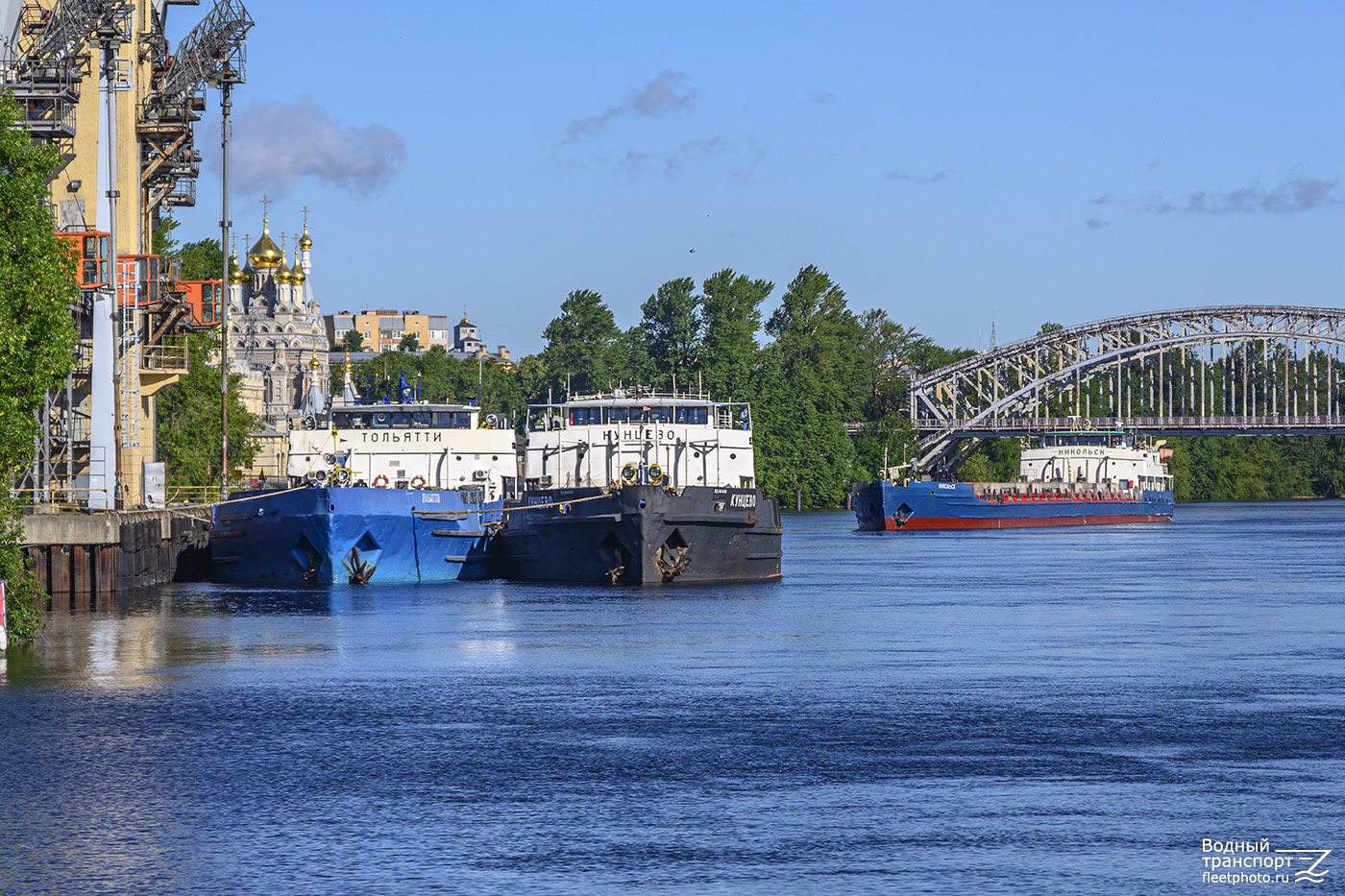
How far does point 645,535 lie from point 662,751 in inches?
1168

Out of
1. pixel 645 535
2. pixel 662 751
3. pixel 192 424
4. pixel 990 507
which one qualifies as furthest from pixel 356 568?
pixel 990 507

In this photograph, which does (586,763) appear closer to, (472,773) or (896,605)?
(472,773)

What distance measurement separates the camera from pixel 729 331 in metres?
166

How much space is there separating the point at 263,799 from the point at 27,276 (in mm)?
19133

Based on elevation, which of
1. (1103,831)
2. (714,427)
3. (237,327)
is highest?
(237,327)

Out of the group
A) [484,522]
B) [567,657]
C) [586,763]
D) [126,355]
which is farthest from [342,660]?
[126,355]

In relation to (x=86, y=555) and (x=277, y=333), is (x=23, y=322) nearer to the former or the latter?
(x=86, y=555)

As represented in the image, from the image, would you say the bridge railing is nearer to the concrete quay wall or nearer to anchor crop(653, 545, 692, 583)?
anchor crop(653, 545, 692, 583)

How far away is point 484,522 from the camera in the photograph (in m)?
60.6

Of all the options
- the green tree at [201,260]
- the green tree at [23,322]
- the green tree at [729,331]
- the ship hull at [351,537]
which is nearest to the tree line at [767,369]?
the green tree at [729,331]

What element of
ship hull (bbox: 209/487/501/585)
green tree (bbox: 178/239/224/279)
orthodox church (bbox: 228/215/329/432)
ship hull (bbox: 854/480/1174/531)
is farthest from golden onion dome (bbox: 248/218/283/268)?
ship hull (bbox: 209/487/501/585)

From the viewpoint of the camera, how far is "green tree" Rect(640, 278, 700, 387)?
17050cm

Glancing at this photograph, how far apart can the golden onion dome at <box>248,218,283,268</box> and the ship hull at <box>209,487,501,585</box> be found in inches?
4802

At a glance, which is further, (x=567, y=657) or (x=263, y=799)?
(x=567, y=657)
